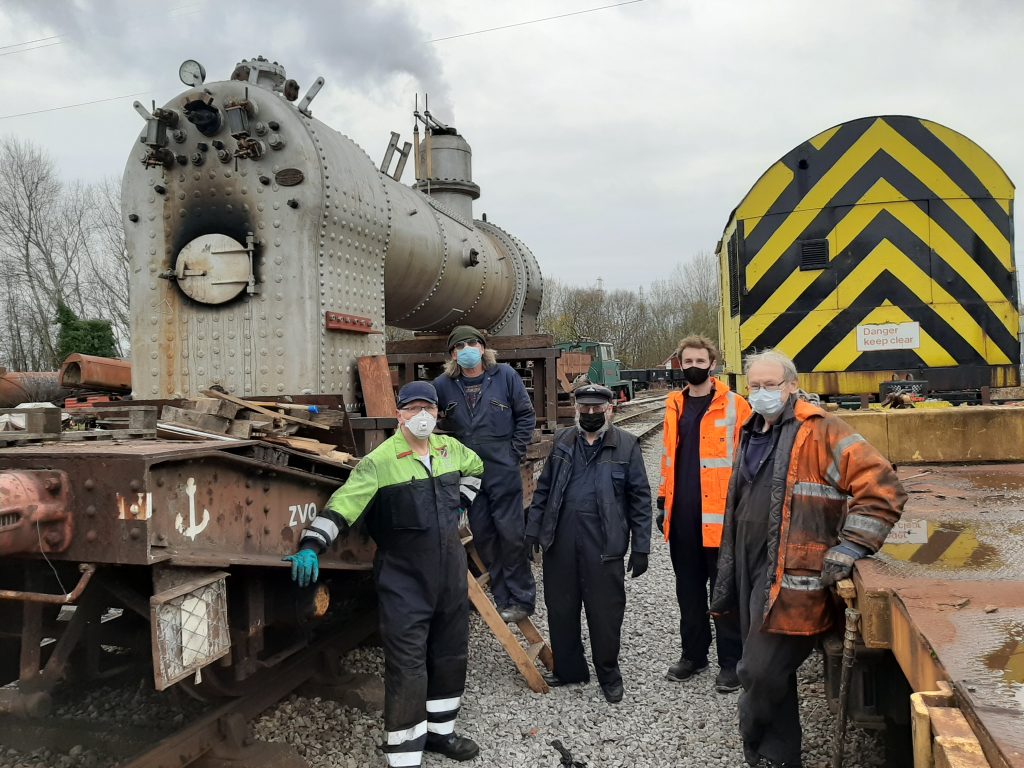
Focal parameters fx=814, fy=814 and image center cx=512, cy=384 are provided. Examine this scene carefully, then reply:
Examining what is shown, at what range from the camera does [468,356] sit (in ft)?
15.6

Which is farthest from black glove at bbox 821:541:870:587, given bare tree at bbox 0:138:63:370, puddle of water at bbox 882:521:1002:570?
bare tree at bbox 0:138:63:370

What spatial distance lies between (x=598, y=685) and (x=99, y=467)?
→ 9.45 feet

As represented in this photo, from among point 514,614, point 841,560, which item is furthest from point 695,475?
point 841,560

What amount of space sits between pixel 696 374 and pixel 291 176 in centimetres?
239

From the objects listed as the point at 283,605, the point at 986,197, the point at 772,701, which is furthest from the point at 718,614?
the point at 986,197

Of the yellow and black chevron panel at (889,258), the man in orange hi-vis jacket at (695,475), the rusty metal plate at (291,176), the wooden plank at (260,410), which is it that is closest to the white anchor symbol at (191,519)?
the wooden plank at (260,410)

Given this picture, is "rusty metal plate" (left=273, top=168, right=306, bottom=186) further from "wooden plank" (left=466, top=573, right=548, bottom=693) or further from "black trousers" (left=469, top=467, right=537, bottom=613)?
"wooden plank" (left=466, top=573, right=548, bottom=693)

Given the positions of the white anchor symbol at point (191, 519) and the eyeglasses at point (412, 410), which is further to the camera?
the eyeglasses at point (412, 410)

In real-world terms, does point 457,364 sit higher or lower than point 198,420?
higher

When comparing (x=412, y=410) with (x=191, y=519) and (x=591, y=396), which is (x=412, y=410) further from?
(x=191, y=519)

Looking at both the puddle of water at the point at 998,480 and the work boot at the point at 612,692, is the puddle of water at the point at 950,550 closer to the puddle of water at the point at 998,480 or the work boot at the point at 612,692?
the puddle of water at the point at 998,480

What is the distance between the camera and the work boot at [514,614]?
4574 millimetres

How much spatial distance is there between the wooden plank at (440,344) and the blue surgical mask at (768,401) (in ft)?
12.6

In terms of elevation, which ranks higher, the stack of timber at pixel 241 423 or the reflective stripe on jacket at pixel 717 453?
the stack of timber at pixel 241 423
